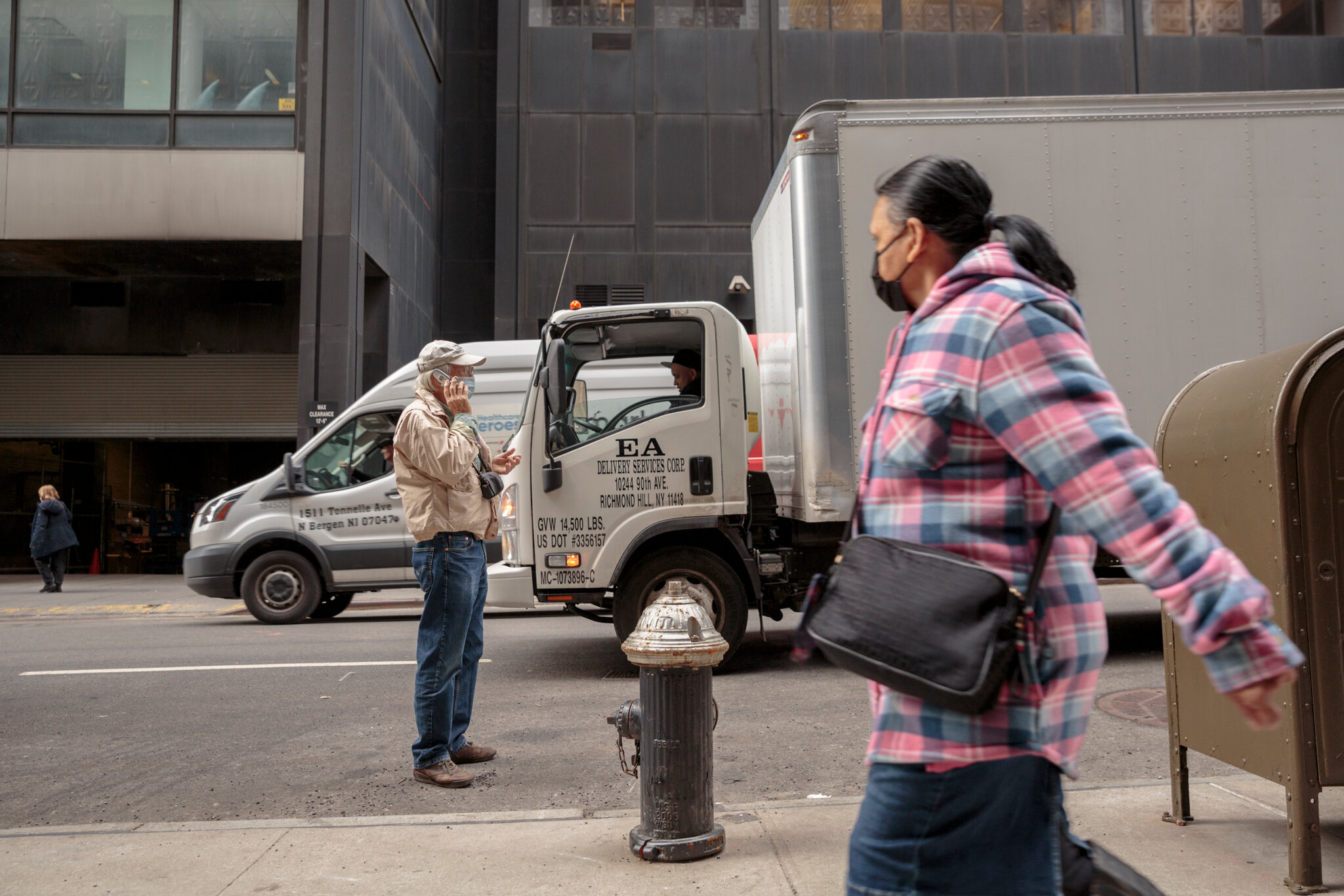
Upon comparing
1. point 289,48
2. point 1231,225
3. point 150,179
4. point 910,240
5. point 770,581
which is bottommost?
point 770,581

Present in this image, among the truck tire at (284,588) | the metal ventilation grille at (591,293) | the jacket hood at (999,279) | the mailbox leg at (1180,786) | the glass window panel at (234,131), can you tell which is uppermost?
the glass window panel at (234,131)

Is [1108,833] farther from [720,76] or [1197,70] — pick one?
[1197,70]

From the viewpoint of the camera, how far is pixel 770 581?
771 centimetres

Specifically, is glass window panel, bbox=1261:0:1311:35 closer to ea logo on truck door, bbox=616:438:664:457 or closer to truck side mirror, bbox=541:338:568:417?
ea logo on truck door, bbox=616:438:664:457

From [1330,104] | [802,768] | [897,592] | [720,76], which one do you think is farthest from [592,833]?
[720,76]

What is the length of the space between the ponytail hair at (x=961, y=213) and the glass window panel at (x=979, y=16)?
22.3m

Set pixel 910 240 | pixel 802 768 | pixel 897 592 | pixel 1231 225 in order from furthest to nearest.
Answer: pixel 1231 225, pixel 802 768, pixel 910 240, pixel 897 592

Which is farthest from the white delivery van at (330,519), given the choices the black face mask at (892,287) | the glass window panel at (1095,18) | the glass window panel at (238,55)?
the glass window panel at (1095,18)

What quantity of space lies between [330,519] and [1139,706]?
8.42m

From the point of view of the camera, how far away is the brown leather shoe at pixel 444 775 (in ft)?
15.7

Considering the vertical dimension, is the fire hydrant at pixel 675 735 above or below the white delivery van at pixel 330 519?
below

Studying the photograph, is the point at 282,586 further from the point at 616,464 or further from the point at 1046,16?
the point at 1046,16

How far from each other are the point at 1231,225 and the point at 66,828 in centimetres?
778

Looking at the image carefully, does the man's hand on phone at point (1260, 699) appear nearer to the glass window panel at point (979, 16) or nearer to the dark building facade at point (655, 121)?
the dark building facade at point (655, 121)
